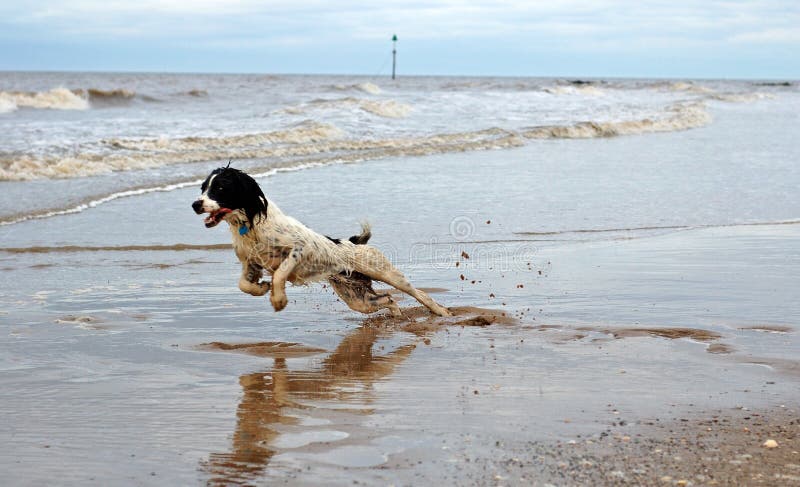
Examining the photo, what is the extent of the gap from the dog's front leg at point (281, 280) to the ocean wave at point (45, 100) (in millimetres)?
35998

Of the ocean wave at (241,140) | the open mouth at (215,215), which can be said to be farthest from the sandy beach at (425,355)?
the ocean wave at (241,140)

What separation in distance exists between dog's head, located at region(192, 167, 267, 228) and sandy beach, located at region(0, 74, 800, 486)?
3.32ft

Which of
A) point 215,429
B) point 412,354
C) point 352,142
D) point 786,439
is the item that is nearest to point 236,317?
point 412,354

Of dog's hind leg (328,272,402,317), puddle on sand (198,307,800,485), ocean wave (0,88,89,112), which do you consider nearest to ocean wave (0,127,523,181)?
dog's hind leg (328,272,402,317)

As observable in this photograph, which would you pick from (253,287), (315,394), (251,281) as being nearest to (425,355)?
(315,394)

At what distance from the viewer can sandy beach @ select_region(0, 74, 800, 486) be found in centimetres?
482

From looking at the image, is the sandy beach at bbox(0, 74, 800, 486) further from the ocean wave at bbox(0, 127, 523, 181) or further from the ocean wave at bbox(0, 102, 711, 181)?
the ocean wave at bbox(0, 102, 711, 181)

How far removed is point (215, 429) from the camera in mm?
5324

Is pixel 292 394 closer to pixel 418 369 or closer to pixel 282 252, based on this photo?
pixel 418 369

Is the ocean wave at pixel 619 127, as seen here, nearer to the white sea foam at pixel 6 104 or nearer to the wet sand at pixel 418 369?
the wet sand at pixel 418 369

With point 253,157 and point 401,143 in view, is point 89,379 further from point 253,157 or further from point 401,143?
point 401,143

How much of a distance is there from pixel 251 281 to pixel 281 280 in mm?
377

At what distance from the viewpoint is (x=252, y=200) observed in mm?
7391

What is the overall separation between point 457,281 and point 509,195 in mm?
6756
